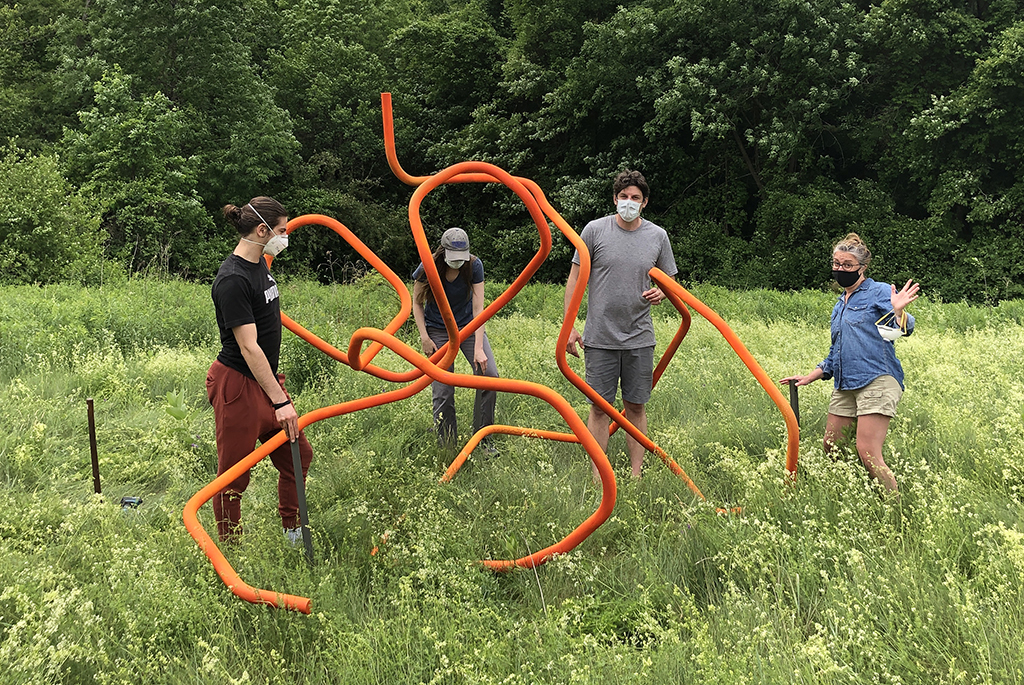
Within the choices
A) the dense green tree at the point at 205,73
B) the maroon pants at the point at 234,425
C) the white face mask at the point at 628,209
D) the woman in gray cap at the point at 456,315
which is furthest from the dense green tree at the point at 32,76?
the white face mask at the point at 628,209

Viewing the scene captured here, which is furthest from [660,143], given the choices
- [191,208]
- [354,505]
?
[354,505]

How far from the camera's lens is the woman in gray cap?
16.4ft

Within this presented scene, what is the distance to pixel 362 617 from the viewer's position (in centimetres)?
298

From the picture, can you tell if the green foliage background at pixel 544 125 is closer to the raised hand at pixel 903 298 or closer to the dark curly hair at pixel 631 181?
the dark curly hair at pixel 631 181

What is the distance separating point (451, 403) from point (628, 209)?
1.98 meters

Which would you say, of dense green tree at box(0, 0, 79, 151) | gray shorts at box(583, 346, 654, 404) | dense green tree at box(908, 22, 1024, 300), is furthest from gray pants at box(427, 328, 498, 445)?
dense green tree at box(0, 0, 79, 151)

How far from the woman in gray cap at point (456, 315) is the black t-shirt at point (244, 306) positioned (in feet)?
5.02

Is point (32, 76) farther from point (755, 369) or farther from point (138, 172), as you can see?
point (755, 369)

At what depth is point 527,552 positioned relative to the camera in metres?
3.58

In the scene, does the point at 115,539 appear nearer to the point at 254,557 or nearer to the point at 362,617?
the point at 254,557

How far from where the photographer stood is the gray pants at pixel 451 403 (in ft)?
17.0

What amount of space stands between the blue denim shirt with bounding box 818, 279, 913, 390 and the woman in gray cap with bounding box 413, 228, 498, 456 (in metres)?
2.30

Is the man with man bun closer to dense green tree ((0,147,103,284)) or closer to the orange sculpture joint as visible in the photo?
the orange sculpture joint

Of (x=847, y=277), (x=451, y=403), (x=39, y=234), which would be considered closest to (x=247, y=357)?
(x=451, y=403)
